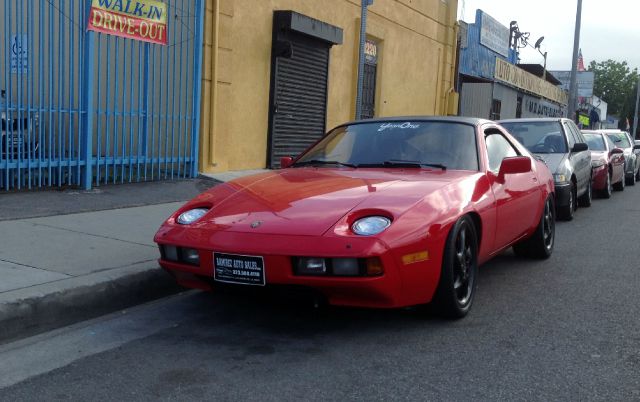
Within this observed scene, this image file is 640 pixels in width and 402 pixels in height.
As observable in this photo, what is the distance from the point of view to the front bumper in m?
3.73

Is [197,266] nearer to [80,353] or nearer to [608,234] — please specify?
[80,353]

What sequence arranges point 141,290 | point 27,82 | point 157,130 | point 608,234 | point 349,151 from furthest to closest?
point 157,130, point 608,234, point 27,82, point 349,151, point 141,290

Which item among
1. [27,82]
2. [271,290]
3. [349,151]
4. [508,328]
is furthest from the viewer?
[27,82]

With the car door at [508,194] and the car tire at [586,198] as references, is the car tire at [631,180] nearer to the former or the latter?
the car tire at [586,198]

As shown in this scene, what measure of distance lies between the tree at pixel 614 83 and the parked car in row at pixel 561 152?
8239cm

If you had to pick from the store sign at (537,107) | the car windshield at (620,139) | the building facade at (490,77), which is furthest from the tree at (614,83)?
the car windshield at (620,139)

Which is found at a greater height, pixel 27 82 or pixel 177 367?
pixel 27 82

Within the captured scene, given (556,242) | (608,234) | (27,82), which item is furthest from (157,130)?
(608,234)

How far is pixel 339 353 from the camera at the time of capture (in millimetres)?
3840

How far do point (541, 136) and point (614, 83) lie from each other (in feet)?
289

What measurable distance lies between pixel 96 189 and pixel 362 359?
5.78m

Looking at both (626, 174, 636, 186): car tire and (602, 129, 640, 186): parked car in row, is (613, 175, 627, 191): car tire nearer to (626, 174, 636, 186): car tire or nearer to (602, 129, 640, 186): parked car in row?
(602, 129, 640, 186): parked car in row

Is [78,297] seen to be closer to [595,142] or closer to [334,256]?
[334,256]

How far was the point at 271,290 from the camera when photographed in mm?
3906
